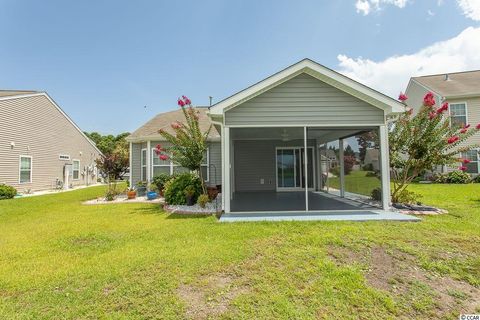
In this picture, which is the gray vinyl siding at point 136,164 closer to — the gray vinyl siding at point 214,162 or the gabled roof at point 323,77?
the gray vinyl siding at point 214,162

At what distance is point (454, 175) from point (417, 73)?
1128cm

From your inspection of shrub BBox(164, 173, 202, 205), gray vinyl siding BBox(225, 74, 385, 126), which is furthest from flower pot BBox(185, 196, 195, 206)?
gray vinyl siding BBox(225, 74, 385, 126)

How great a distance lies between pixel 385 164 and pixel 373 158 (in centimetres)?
118

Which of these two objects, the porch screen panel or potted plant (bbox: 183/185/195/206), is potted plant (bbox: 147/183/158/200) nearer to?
potted plant (bbox: 183/185/195/206)

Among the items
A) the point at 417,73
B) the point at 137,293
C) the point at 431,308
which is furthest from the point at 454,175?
the point at 137,293

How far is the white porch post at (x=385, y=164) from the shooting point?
7.42m

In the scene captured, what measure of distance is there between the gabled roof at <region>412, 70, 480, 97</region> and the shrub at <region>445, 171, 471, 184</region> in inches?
228

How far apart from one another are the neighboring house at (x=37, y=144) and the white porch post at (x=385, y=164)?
67.0ft

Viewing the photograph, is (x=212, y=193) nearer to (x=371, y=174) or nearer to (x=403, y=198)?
(x=371, y=174)

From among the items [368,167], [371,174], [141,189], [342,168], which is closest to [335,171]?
[342,168]

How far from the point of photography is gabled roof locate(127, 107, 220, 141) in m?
13.4

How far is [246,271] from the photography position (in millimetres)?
3666

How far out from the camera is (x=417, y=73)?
22.2m

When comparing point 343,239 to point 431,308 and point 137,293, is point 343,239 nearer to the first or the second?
point 431,308
